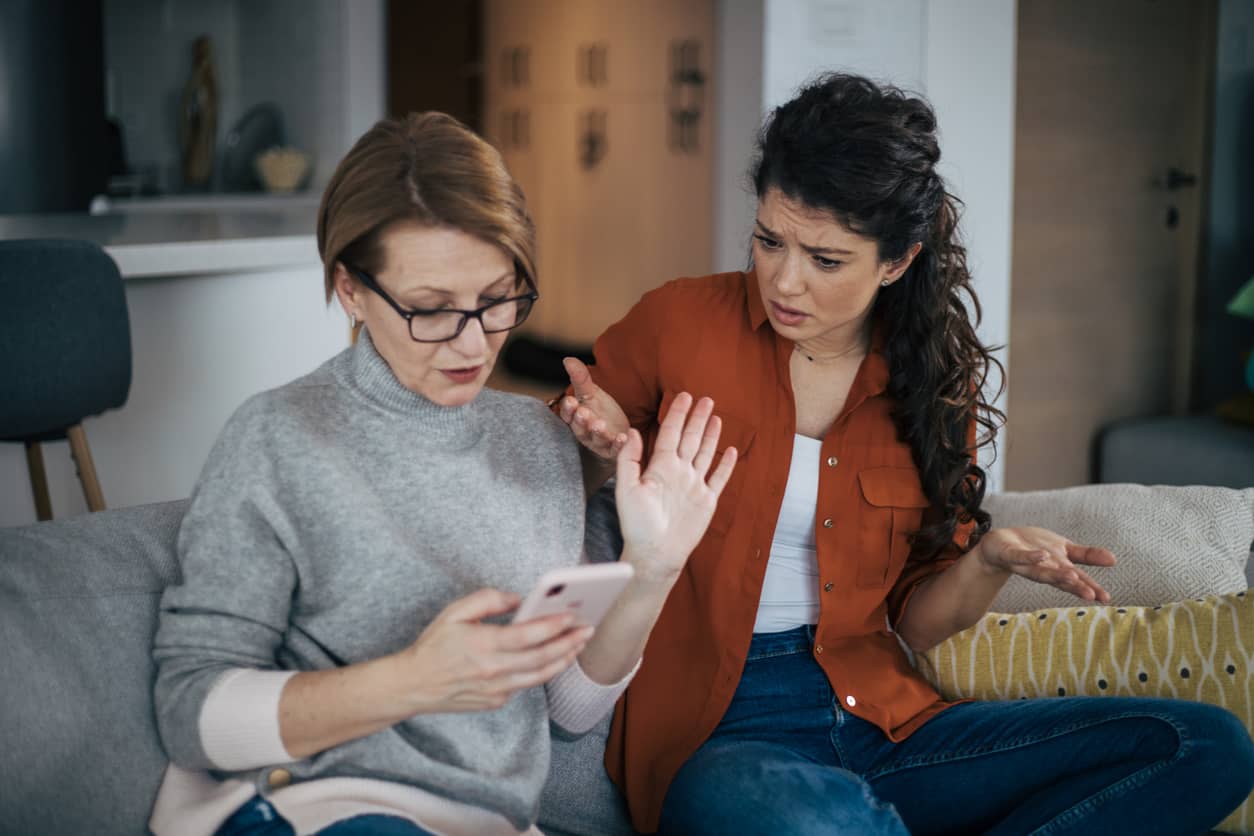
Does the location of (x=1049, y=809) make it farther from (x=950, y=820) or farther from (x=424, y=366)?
(x=424, y=366)

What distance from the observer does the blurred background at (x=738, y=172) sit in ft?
9.75

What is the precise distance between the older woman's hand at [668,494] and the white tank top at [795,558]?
303 millimetres

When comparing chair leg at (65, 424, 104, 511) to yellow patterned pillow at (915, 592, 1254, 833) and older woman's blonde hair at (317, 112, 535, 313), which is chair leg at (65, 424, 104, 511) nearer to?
older woman's blonde hair at (317, 112, 535, 313)

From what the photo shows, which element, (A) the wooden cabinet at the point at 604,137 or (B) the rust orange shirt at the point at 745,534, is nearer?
(B) the rust orange shirt at the point at 745,534

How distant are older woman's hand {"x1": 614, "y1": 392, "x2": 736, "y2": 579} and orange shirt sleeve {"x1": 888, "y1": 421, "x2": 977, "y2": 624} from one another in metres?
0.48

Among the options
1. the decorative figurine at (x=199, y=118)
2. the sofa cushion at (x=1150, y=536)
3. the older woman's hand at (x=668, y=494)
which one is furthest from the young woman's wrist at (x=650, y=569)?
the decorative figurine at (x=199, y=118)

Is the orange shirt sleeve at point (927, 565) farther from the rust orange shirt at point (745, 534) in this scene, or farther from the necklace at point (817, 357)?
the necklace at point (817, 357)

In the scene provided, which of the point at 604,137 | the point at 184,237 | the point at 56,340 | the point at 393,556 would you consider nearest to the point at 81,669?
the point at 393,556

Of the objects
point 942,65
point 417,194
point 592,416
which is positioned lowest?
point 592,416

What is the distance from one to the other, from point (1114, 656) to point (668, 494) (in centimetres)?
→ 75

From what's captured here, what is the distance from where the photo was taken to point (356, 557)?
1285mm

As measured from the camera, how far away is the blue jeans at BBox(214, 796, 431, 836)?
4.02ft

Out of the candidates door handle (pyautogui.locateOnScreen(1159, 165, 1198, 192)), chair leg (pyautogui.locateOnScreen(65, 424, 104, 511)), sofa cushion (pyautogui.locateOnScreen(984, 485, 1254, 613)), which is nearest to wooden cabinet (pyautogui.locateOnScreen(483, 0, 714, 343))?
door handle (pyautogui.locateOnScreen(1159, 165, 1198, 192))

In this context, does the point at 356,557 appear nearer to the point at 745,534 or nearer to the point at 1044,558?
the point at 745,534
